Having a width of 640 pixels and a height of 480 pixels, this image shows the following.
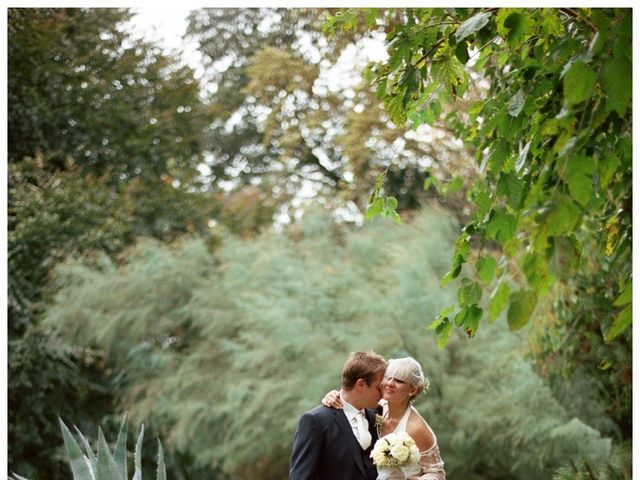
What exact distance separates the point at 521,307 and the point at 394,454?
51.3 inches

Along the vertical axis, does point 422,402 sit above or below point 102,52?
below

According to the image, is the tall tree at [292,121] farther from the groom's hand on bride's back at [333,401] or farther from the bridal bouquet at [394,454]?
the bridal bouquet at [394,454]

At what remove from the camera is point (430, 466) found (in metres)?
2.95

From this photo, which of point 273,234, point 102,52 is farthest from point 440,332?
point 102,52

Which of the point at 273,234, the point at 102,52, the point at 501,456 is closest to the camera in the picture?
the point at 501,456

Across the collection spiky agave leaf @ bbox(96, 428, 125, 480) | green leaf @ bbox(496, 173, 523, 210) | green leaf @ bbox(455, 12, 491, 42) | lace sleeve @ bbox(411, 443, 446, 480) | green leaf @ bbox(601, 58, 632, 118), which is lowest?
spiky agave leaf @ bbox(96, 428, 125, 480)

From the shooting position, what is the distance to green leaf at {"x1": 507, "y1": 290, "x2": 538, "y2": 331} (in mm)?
1512

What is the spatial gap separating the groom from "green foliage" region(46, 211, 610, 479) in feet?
14.9

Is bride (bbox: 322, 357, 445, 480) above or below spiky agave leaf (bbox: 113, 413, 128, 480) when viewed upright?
above

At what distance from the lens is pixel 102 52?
1117cm

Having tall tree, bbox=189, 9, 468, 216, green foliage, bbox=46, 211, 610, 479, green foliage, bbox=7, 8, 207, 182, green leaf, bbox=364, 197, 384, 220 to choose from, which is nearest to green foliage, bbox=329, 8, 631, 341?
green leaf, bbox=364, 197, 384, 220

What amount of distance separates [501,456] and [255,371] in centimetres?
233

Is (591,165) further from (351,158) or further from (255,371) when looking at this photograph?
(351,158)

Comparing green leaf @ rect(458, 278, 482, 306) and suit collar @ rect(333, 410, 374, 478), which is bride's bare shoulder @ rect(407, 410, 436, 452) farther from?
green leaf @ rect(458, 278, 482, 306)
